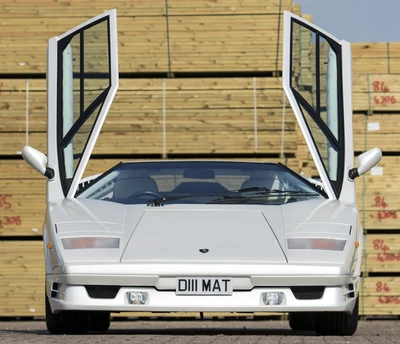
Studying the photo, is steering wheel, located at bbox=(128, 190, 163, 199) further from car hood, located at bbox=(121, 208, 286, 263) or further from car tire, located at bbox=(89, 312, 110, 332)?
car tire, located at bbox=(89, 312, 110, 332)

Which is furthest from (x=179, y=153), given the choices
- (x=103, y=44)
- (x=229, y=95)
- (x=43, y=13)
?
(x=103, y=44)

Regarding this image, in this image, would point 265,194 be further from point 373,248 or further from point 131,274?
point 373,248

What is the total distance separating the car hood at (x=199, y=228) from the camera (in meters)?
5.28

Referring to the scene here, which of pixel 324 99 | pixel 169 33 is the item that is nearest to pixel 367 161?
pixel 324 99

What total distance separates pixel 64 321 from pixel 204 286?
112 cm

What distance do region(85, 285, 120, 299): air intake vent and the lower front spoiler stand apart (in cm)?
2

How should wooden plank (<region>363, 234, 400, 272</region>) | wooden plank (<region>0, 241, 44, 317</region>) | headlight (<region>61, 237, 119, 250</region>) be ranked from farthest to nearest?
wooden plank (<region>363, 234, 400, 272</region>) → wooden plank (<region>0, 241, 44, 317</region>) → headlight (<region>61, 237, 119, 250</region>)

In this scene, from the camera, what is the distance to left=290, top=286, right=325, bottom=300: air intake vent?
524 centimetres

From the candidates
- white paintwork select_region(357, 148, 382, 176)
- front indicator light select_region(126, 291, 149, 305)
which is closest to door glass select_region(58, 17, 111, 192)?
front indicator light select_region(126, 291, 149, 305)

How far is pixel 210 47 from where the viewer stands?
11.2m

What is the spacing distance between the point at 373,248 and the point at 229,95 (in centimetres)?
285

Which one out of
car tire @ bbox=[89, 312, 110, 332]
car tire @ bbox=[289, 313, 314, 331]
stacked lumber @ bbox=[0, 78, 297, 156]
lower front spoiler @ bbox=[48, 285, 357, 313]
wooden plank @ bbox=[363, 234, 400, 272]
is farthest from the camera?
wooden plank @ bbox=[363, 234, 400, 272]

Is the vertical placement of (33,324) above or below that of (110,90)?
below

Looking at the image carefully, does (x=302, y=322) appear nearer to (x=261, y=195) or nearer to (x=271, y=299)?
(x=261, y=195)
